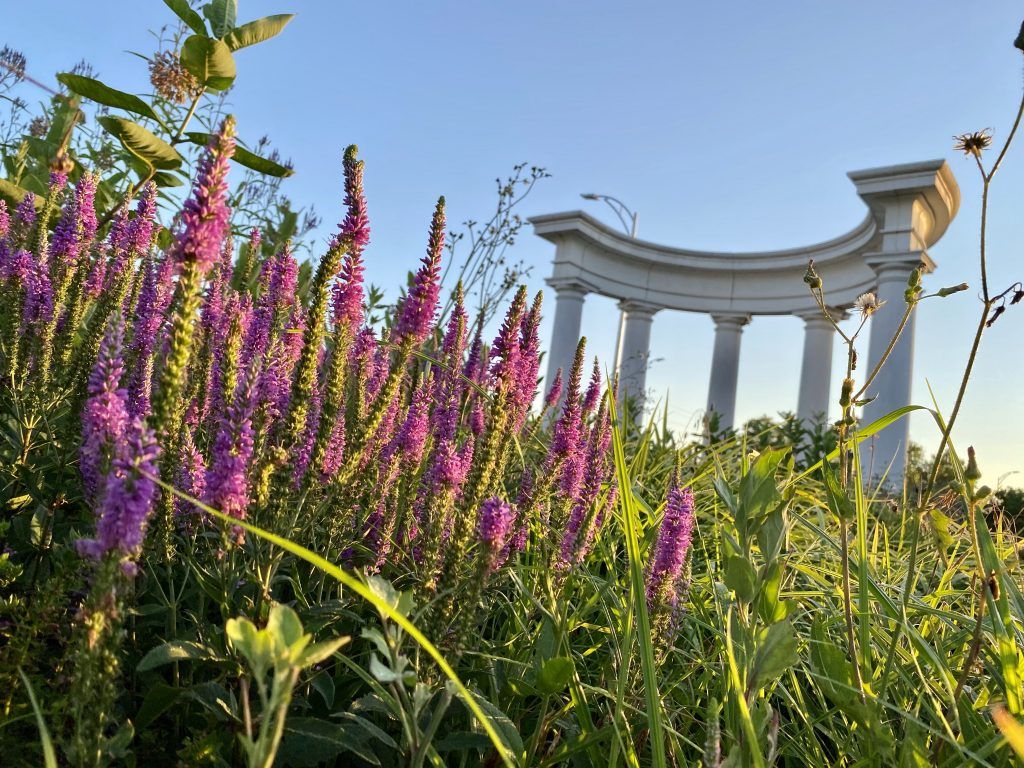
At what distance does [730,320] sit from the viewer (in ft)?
64.3

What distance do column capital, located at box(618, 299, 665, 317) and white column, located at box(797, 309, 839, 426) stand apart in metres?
3.82

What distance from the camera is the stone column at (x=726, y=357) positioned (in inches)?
768

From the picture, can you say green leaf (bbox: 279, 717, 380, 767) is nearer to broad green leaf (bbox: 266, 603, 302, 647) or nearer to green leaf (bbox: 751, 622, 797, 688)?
broad green leaf (bbox: 266, 603, 302, 647)

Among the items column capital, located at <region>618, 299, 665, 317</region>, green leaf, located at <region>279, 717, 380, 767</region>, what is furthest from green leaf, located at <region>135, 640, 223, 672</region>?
column capital, located at <region>618, 299, 665, 317</region>

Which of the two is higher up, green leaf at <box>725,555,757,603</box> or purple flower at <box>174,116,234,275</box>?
purple flower at <box>174,116,234,275</box>

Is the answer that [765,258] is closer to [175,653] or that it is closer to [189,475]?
[189,475]

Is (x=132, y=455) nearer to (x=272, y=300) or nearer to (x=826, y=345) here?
(x=272, y=300)

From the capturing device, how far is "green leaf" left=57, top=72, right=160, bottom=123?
320 cm

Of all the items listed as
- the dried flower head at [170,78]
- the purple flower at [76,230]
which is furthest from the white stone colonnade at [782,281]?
the purple flower at [76,230]

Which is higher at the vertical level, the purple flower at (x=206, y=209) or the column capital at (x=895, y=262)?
the column capital at (x=895, y=262)

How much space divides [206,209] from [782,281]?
19.3 metres

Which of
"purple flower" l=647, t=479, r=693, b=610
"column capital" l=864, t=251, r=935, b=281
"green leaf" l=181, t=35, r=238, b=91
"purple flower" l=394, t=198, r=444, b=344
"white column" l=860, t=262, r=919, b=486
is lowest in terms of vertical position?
"purple flower" l=647, t=479, r=693, b=610

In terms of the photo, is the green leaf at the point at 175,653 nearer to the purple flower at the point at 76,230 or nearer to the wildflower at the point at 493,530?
the wildflower at the point at 493,530

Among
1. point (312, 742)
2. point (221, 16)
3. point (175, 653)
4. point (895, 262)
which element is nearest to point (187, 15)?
point (221, 16)
